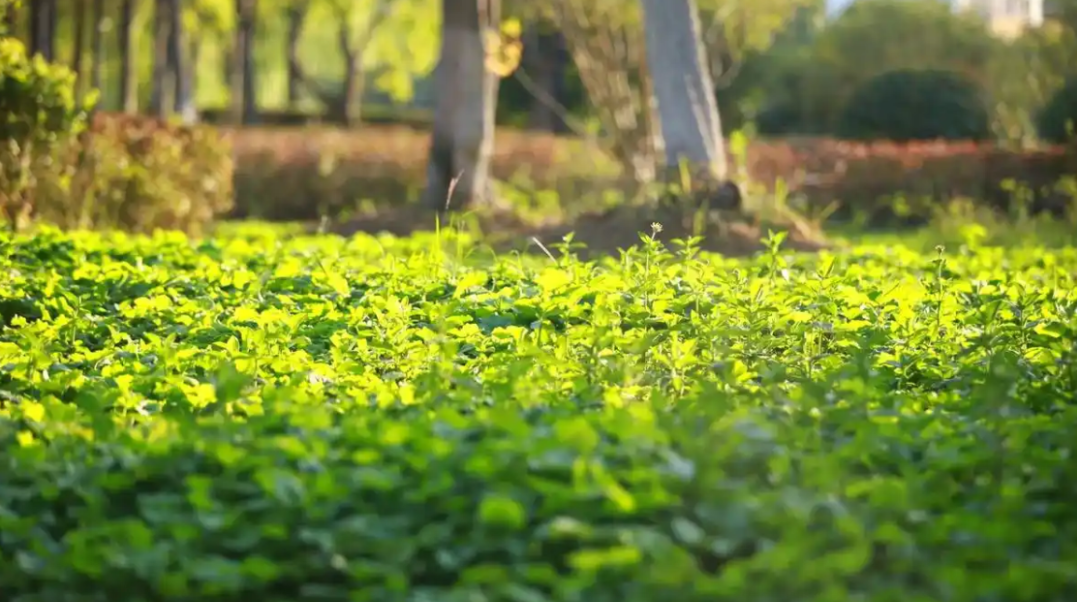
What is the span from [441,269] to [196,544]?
3.77 m

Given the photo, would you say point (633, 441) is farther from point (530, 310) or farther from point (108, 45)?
point (108, 45)

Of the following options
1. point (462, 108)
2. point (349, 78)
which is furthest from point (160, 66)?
point (462, 108)

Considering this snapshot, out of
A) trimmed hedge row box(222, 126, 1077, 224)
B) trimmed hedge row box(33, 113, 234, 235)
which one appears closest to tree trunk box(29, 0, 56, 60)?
trimmed hedge row box(222, 126, 1077, 224)

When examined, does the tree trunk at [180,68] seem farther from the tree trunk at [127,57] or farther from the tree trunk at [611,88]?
the tree trunk at [611,88]

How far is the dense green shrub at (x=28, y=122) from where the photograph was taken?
30.4 ft

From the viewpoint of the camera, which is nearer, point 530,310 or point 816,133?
point 530,310

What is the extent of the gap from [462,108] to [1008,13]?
30.2 m

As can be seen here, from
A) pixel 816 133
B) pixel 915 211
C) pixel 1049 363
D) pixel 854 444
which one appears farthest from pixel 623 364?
pixel 816 133

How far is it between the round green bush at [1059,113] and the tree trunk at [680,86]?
439 inches

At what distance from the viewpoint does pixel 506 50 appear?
43.6 ft

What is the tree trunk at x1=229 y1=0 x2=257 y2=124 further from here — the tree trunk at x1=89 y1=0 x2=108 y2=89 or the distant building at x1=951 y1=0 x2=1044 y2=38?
the distant building at x1=951 y1=0 x2=1044 y2=38

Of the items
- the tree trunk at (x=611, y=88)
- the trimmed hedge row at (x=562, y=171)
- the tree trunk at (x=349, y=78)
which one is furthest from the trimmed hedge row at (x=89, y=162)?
the tree trunk at (x=349, y=78)

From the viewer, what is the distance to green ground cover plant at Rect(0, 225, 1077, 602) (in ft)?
9.07

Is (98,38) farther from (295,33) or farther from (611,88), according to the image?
(611,88)
